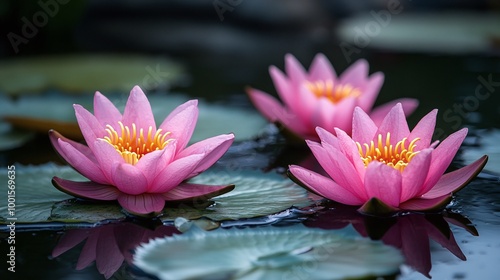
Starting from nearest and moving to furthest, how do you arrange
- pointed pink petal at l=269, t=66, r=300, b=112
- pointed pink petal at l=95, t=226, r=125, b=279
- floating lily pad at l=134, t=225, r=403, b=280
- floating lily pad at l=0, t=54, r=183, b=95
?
1. floating lily pad at l=134, t=225, r=403, b=280
2. pointed pink petal at l=95, t=226, r=125, b=279
3. pointed pink petal at l=269, t=66, r=300, b=112
4. floating lily pad at l=0, t=54, r=183, b=95

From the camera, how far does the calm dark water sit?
3.91 ft

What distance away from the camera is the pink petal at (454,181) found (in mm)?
1362

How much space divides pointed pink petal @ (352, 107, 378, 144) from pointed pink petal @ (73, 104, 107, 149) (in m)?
0.50

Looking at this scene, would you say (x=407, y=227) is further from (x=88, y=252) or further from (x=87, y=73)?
(x=87, y=73)

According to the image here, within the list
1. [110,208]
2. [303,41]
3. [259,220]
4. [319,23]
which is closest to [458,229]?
[259,220]

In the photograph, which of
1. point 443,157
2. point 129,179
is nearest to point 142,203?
point 129,179

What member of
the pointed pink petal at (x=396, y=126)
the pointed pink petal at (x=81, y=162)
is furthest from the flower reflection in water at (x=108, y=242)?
the pointed pink petal at (x=396, y=126)

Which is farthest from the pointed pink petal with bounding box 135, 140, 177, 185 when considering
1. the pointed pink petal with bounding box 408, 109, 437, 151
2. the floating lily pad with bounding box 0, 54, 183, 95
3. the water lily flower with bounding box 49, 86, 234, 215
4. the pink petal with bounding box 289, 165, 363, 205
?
the floating lily pad with bounding box 0, 54, 183, 95

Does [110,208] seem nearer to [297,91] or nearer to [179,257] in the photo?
[179,257]

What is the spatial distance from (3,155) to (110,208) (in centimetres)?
63

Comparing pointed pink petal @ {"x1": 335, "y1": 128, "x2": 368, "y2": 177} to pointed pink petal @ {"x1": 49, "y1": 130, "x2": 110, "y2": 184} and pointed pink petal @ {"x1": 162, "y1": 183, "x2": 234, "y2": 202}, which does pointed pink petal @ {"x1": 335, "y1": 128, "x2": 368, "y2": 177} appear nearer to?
pointed pink petal @ {"x1": 162, "y1": 183, "x2": 234, "y2": 202}

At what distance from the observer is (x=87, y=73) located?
9.35ft

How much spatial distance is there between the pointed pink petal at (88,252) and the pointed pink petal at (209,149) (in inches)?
8.7

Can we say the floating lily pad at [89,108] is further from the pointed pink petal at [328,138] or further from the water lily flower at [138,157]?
the pointed pink petal at [328,138]
